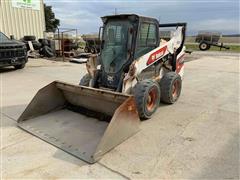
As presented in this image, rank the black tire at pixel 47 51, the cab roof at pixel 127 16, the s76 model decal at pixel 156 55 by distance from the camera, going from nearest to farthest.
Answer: the cab roof at pixel 127 16 < the s76 model decal at pixel 156 55 < the black tire at pixel 47 51

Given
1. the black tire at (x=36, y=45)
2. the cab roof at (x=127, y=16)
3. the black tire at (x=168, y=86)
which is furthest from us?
the black tire at (x=36, y=45)

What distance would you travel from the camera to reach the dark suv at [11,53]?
8352 millimetres

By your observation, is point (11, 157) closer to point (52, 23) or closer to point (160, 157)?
point (160, 157)

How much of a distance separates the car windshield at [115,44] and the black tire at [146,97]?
0.59 metres

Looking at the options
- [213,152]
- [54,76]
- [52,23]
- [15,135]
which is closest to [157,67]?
[213,152]

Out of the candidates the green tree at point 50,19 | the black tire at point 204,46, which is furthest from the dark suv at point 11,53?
the green tree at point 50,19

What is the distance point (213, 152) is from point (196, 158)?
11.7 inches

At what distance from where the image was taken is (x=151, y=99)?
4.07 m

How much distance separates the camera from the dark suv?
8.35 meters

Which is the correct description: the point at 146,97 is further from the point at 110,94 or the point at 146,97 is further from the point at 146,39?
the point at 146,39

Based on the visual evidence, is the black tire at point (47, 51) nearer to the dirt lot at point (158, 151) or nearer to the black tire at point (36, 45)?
the black tire at point (36, 45)

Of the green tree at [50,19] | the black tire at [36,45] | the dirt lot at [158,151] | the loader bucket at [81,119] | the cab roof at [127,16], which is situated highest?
the green tree at [50,19]

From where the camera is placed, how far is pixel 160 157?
279 centimetres

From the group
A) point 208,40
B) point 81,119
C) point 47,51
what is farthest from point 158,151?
point 208,40
